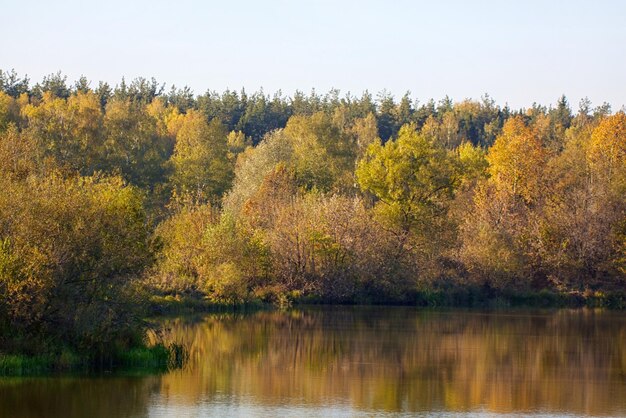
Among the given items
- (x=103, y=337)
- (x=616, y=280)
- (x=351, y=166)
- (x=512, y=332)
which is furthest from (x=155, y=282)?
(x=351, y=166)

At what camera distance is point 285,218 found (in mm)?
66688

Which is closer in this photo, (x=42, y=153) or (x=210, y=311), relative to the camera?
(x=210, y=311)

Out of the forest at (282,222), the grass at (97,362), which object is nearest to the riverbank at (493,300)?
the forest at (282,222)

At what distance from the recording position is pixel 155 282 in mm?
55000

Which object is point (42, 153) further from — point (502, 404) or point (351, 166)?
point (502, 404)

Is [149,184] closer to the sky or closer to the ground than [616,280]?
closer to the sky

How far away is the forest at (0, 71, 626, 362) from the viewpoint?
30.9 m

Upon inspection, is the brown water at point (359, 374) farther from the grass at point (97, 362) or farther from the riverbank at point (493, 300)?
the riverbank at point (493, 300)

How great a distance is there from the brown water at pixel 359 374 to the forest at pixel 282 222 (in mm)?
3324

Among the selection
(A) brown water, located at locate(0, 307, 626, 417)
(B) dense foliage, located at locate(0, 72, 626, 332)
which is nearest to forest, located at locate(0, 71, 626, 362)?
(B) dense foliage, located at locate(0, 72, 626, 332)

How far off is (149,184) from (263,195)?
2577 cm

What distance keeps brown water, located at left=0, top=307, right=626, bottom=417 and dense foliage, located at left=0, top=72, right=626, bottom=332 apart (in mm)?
Answer: 3481

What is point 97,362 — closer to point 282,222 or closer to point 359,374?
point 359,374

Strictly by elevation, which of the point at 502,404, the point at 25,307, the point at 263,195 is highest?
the point at 263,195
